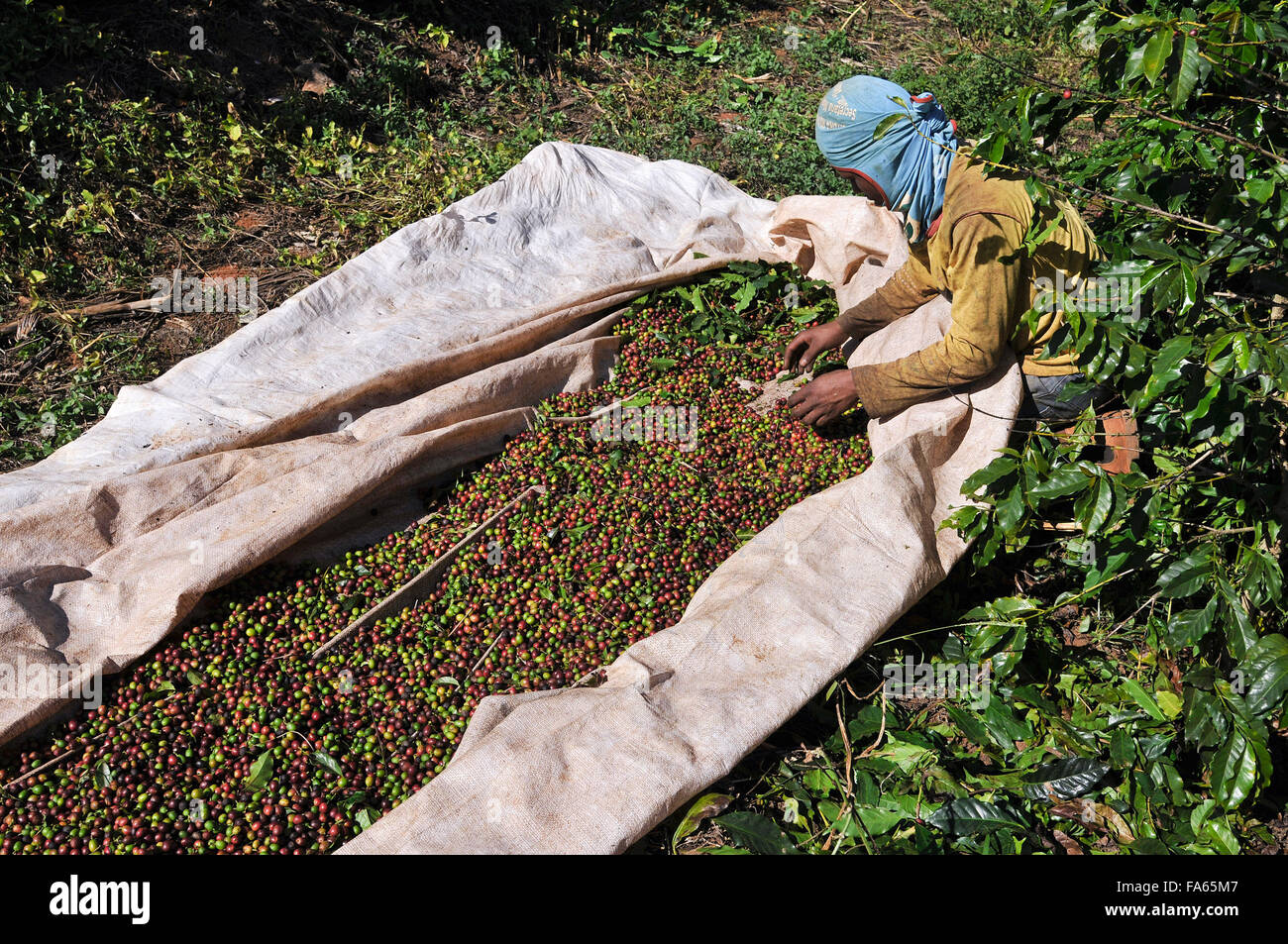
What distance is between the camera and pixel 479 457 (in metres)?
3.82

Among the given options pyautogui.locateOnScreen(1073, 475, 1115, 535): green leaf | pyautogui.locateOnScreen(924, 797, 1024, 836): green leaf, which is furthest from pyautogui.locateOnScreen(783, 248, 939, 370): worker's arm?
pyautogui.locateOnScreen(924, 797, 1024, 836): green leaf

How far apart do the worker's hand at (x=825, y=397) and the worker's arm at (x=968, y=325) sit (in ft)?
0.19

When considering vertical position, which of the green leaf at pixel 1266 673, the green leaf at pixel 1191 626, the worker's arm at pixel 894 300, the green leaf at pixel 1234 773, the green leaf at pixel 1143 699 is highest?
the worker's arm at pixel 894 300

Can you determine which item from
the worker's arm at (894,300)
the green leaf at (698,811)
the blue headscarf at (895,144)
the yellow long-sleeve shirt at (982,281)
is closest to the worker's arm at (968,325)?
the yellow long-sleeve shirt at (982,281)

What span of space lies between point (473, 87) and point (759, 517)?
4188 mm

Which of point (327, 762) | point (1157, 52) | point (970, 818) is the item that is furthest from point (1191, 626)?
point (327, 762)

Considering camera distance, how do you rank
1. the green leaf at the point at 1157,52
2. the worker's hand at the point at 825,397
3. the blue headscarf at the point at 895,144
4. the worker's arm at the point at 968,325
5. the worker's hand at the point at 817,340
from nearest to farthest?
the green leaf at the point at 1157,52 → the worker's arm at the point at 968,325 → the blue headscarf at the point at 895,144 → the worker's hand at the point at 825,397 → the worker's hand at the point at 817,340

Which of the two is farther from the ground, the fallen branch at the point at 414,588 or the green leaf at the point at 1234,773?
the green leaf at the point at 1234,773

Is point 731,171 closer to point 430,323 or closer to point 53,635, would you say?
point 430,323

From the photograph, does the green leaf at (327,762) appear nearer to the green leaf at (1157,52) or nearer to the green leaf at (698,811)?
the green leaf at (698,811)

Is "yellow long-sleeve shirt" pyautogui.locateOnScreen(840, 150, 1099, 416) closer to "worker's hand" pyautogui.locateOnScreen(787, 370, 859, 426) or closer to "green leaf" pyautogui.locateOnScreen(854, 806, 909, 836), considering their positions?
"worker's hand" pyautogui.locateOnScreen(787, 370, 859, 426)

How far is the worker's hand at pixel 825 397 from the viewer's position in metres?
3.65

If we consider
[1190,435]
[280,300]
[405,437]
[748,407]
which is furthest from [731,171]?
[1190,435]
